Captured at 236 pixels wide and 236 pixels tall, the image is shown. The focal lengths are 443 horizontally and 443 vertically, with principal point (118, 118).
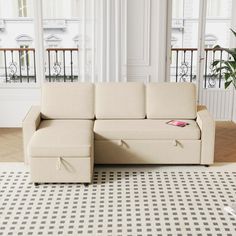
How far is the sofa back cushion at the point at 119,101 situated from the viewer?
4773mm

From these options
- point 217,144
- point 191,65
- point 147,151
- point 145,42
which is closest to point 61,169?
point 147,151

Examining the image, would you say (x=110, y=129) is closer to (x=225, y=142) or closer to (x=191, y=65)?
(x=225, y=142)

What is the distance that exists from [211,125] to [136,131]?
2.44 feet

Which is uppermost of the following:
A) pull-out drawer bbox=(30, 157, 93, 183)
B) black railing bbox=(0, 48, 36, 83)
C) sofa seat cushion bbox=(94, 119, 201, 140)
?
black railing bbox=(0, 48, 36, 83)

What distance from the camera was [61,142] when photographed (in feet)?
13.1

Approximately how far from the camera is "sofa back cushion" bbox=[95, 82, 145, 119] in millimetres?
4773

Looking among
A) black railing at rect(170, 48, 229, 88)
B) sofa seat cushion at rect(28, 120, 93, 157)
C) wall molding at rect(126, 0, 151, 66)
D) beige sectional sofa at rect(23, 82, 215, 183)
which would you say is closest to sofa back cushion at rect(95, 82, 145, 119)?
beige sectional sofa at rect(23, 82, 215, 183)

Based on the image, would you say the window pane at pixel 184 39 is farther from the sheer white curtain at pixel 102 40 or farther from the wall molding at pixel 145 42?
the sheer white curtain at pixel 102 40

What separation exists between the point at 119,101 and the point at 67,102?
22.1 inches

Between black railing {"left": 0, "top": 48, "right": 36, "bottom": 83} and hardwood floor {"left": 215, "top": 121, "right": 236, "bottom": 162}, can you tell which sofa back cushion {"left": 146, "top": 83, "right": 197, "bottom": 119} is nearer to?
hardwood floor {"left": 215, "top": 121, "right": 236, "bottom": 162}

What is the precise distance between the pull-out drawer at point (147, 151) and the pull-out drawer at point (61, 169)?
1.56ft

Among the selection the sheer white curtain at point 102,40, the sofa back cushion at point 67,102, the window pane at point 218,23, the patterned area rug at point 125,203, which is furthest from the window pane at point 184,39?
the patterned area rug at point 125,203

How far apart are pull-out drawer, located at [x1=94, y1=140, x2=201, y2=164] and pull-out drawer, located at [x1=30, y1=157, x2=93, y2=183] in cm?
48

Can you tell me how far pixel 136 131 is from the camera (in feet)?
14.4
